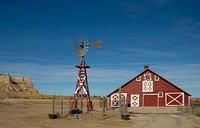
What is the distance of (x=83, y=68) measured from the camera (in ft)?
111

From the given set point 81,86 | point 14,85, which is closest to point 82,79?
point 81,86

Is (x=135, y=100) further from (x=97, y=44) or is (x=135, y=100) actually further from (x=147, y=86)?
(x=97, y=44)

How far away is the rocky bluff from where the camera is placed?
165 meters

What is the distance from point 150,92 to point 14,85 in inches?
5775

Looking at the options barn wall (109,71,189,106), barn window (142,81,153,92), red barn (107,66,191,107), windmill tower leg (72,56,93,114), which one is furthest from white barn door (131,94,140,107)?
windmill tower leg (72,56,93,114)

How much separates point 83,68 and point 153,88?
56.9 feet

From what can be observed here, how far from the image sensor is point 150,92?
46594 mm


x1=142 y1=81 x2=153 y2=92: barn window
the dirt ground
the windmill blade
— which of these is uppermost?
the windmill blade

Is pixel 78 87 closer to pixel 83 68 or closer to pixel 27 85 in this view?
pixel 83 68

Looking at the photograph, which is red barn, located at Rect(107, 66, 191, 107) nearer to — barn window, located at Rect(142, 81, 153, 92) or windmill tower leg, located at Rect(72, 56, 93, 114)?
barn window, located at Rect(142, 81, 153, 92)

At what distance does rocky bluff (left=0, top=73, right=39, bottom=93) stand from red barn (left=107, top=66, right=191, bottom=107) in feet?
418

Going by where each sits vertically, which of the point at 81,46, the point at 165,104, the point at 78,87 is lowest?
the point at 165,104

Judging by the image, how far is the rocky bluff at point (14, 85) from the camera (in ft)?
540

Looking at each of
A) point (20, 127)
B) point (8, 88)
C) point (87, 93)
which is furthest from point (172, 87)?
point (8, 88)
